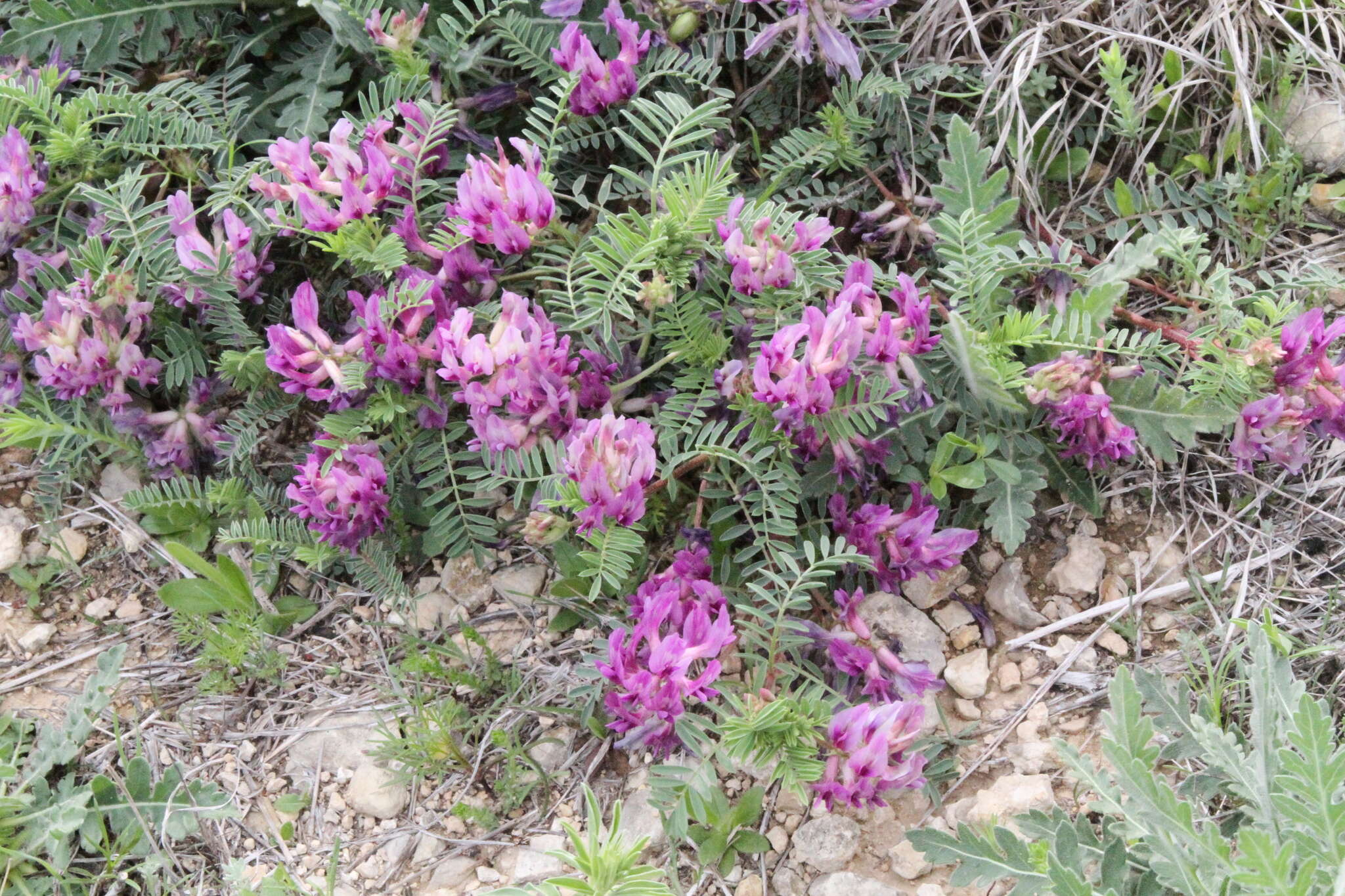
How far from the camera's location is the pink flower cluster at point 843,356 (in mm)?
2096

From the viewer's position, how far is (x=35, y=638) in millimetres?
2682

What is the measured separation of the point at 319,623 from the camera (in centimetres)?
265

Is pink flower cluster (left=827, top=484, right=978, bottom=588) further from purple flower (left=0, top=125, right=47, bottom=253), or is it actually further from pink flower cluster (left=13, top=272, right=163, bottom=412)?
purple flower (left=0, top=125, right=47, bottom=253)

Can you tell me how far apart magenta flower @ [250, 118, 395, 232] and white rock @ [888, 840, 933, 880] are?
5.18ft

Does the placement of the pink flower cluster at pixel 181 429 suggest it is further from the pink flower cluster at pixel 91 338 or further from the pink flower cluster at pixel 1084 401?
the pink flower cluster at pixel 1084 401

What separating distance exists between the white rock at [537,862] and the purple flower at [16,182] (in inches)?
70.2

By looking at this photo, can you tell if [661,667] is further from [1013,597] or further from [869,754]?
[1013,597]

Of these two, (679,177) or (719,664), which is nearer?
(719,664)

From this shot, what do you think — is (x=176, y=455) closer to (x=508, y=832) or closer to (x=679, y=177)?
(x=508, y=832)

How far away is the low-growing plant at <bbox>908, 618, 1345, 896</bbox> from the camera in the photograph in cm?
164

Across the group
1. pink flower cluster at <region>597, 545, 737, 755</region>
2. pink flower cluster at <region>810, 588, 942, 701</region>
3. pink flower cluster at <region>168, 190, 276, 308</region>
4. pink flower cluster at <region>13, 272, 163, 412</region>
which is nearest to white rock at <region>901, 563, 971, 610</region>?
pink flower cluster at <region>810, 588, 942, 701</region>

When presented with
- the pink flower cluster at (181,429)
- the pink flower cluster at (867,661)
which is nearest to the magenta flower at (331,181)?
the pink flower cluster at (181,429)

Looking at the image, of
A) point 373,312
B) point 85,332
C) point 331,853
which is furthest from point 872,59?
point 331,853

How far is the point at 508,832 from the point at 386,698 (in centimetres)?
41
